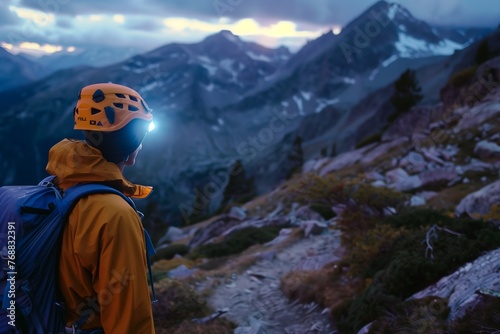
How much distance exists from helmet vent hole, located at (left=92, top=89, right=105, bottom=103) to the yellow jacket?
0.59m

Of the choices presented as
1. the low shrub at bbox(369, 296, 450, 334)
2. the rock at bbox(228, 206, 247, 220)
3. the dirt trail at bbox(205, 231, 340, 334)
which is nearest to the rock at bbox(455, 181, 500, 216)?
the dirt trail at bbox(205, 231, 340, 334)

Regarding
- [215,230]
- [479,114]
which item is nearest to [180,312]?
[215,230]

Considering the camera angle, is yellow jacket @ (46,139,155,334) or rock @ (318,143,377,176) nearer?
yellow jacket @ (46,139,155,334)

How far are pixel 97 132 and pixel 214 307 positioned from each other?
772 centimetres

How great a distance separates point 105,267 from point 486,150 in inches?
873

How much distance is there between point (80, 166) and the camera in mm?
2971

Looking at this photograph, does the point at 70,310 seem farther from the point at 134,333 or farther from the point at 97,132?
the point at 97,132

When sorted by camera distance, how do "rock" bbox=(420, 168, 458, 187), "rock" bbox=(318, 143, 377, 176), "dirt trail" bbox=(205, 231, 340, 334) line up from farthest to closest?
"rock" bbox=(318, 143, 377, 176) < "rock" bbox=(420, 168, 458, 187) < "dirt trail" bbox=(205, 231, 340, 334)

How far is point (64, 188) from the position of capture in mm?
3035

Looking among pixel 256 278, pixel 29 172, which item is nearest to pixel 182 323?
pixel 256 278

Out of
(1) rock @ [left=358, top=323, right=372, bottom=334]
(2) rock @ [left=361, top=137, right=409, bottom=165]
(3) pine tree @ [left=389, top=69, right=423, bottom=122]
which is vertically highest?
(3) pine tree @ [left=389, top=69, right=423, bottom=122]

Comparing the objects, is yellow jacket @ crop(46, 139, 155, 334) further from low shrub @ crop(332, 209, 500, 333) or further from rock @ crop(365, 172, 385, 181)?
rock @ crop(365, 172, 385, 181)

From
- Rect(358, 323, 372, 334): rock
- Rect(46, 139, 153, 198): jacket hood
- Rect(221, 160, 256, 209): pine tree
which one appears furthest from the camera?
Rect(221, 160, 256, 209): pine tree

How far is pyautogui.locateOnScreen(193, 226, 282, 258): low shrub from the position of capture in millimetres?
17016
